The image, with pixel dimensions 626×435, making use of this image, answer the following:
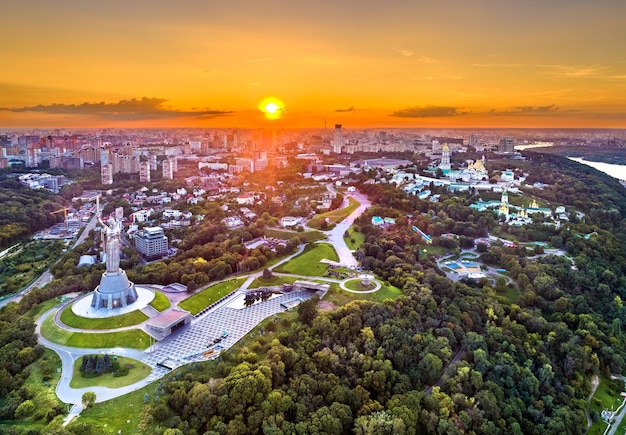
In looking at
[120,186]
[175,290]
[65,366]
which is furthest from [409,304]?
[120,186]

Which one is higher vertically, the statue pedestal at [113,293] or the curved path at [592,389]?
the statue pedestal at [113,293]

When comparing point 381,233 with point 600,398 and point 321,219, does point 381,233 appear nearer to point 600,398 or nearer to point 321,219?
point 321,219

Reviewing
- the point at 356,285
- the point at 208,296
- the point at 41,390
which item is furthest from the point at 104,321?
the point at 356,285

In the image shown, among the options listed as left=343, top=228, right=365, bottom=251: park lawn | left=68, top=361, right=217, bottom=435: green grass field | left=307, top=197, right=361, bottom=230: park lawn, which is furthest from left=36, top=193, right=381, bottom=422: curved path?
left=307, top=197, right=361, bottom=230: park lawn

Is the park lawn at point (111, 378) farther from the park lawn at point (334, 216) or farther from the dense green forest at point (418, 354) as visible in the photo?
the park lawn at point (334, 216)

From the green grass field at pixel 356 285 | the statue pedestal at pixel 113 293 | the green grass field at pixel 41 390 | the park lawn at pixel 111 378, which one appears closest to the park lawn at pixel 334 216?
the green grass field at pixel 356 285

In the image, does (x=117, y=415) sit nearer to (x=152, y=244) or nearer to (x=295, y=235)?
(x=152, y=244)

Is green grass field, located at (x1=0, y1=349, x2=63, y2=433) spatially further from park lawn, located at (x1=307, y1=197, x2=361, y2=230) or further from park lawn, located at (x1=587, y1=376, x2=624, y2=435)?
park lawn, located at (x1=307, y1=197, x2=361, y2=230)
